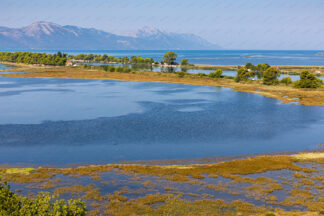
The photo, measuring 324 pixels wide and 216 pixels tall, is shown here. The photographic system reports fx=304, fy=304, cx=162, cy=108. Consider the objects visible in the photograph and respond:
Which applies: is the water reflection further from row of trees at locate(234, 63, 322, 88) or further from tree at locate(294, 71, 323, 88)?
row of trees at locate(234, 63, 322, 88)

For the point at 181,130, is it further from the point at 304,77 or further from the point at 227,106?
the point at 304,77

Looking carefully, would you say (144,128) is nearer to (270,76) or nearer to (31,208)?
(31,208)

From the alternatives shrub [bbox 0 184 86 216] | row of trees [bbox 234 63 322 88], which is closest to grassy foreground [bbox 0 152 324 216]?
shrub [bbox 0 184 86 216]

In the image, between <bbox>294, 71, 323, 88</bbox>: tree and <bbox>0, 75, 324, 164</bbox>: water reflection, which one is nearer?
<bbox>0, 75, 324, 164</bbox>: water reflection

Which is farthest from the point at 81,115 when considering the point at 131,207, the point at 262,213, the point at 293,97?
the point at 293,97

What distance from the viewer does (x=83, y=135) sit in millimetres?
51656

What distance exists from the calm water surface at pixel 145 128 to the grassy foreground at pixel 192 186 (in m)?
4.74

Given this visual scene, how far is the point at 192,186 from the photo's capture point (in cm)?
3294

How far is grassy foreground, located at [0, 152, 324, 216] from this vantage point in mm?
27719

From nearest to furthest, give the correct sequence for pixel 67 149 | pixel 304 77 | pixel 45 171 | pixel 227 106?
1. pixel 45 171
2. pixel 67 149
3. pixel 227 106
4. pixel 304 77

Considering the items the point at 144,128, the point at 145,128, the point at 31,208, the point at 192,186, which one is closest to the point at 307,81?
the point at 145,128

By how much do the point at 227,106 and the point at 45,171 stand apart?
5597 cm

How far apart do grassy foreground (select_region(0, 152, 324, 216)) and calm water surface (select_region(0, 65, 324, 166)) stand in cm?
474

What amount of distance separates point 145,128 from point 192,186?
25216mm
